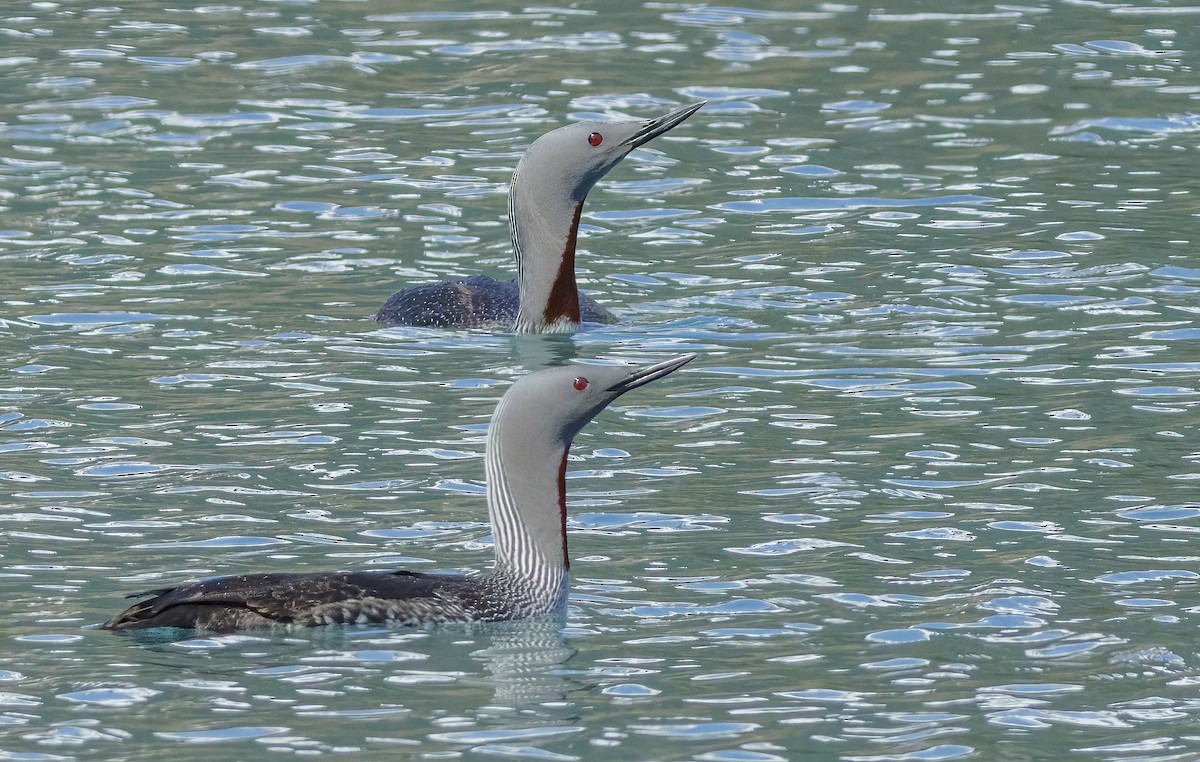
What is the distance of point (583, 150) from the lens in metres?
13.3

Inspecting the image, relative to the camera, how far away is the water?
7.29 metres

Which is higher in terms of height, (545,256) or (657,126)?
(657,126)

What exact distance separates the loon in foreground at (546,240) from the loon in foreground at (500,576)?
477cm

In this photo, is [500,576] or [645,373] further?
[645,373]

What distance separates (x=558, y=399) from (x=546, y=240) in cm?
519

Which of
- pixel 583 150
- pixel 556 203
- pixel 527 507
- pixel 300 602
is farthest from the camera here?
pixel 556 203

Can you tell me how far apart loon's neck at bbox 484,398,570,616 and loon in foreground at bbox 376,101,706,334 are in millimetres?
4784

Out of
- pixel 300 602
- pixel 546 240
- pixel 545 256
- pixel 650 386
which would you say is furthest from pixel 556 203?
pixel 300 602

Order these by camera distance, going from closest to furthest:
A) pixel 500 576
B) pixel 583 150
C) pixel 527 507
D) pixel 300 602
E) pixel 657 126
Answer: pixel 300 602, pixel 500 576, pixel 527 507, pixel 657 126, pixel 583 150

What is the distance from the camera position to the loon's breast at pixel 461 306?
516 inches

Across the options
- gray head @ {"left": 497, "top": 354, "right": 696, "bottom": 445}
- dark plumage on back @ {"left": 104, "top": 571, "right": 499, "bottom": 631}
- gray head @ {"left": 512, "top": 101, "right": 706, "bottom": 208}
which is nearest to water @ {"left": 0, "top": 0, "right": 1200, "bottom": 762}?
dark plumage on back @ {"left": 104, "top": 571, "right": 499, "bottom": 631}

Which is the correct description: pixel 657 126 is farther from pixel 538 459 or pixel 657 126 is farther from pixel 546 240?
pixel 538 459

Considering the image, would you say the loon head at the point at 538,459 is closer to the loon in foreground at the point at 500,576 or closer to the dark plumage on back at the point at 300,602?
the loon in foreground at the point at 500,576

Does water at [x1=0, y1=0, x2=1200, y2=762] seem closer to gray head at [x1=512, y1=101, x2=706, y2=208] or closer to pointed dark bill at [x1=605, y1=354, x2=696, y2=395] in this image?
pointed dark bill at [x1=605, y1=354, x2=696, y2=395]
